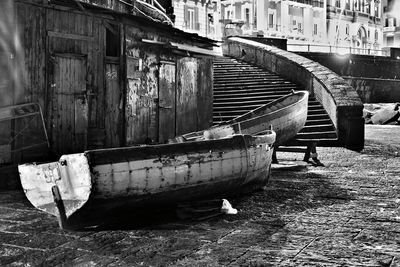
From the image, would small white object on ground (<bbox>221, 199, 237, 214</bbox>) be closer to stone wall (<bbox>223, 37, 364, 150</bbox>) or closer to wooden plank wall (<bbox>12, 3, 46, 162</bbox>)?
wooden plank wall (<bbox>12, 3, 46, 162</bbox>)

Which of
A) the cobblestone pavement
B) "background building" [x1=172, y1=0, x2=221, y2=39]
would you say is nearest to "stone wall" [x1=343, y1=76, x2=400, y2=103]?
"background building" [x1=172, y1=0, x2=221, y2=39]

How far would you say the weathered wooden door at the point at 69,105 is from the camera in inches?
419

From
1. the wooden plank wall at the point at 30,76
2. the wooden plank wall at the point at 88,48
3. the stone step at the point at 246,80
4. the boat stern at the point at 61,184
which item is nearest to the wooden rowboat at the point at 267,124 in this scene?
the wooden plank wall at the point at 88,48

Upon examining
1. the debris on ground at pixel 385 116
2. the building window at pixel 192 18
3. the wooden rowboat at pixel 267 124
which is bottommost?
the debris on ground at pixel 385 116

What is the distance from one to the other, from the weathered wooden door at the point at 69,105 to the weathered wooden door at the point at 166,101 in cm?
314

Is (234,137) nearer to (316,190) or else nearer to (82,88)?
(316,190)

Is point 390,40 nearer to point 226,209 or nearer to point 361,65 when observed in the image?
point 361,65

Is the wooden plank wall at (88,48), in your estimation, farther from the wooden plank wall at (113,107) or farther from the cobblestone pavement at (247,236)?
the cobblestone pavement at (247,236)

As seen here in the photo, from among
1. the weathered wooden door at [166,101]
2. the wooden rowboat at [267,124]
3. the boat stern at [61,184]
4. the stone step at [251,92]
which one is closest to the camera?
the boat stern at [61,184]

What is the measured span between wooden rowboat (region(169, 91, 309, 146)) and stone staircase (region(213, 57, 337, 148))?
1.75m

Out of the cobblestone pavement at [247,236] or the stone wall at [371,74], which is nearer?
the cobblestone pavement at [247,236]

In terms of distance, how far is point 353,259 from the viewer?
4.82 m

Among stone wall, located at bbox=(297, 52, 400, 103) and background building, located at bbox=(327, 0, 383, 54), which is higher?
background building, located at bbox=(327, 0, 383, 54)

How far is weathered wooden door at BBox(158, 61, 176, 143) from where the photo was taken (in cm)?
1414
